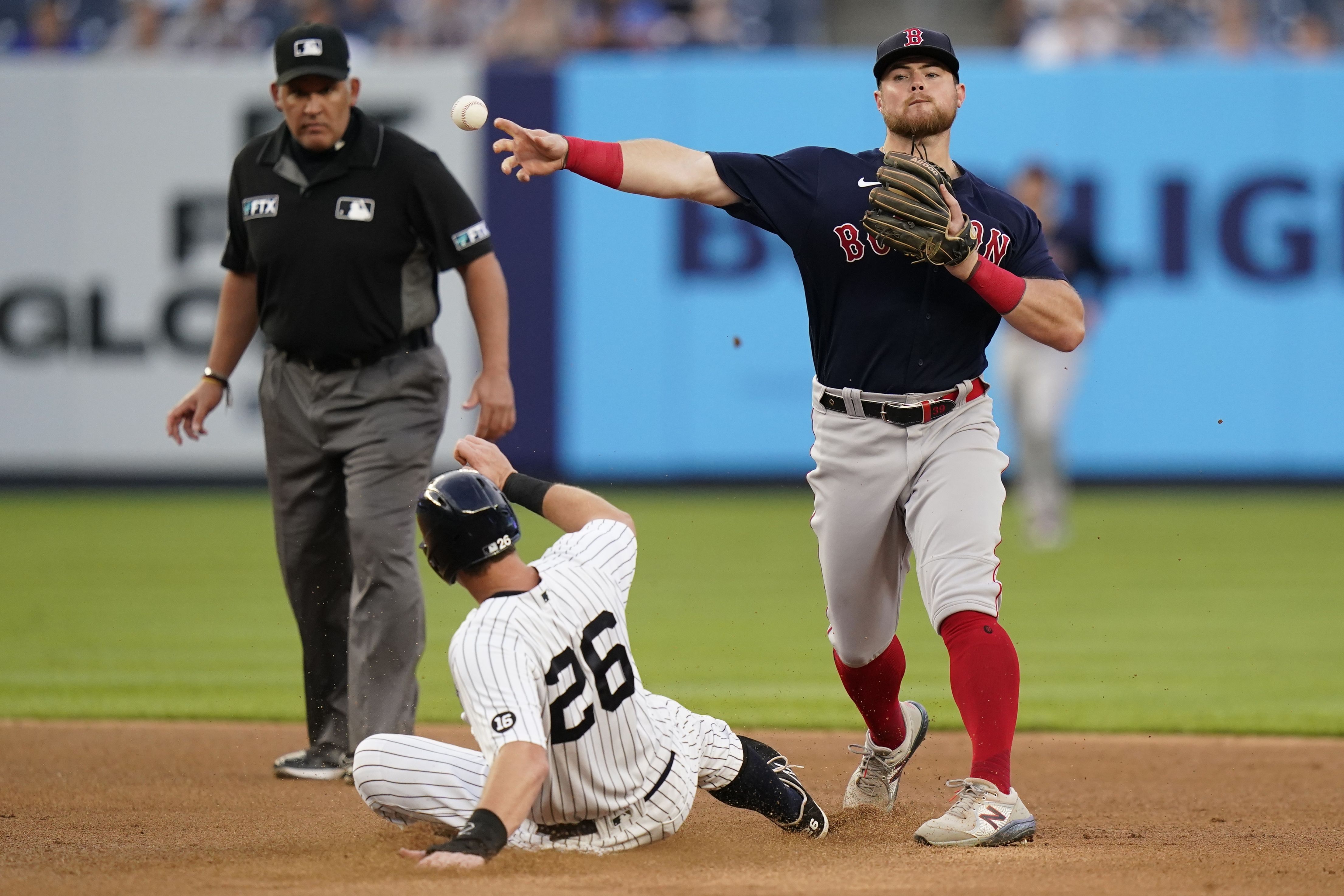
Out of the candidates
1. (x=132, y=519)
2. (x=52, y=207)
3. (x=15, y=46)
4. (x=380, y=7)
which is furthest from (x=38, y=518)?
(x=380, y=7)

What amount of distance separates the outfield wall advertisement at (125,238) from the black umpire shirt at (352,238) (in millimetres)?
9872

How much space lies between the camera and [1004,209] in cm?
489

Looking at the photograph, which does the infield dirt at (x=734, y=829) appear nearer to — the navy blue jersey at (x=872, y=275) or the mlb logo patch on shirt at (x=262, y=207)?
the navy blue jersey at (x=872, y=275)

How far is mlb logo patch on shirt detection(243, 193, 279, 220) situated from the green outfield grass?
237 cm

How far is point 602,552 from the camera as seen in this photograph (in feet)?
13.9

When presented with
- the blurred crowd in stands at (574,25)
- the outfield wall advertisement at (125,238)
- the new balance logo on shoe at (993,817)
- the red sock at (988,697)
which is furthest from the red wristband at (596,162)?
the blurred crowd in stands at (574,25)

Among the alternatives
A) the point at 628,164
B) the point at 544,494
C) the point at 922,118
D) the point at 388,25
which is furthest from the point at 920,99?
the point at 388,25

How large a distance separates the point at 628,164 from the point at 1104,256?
1178 cm

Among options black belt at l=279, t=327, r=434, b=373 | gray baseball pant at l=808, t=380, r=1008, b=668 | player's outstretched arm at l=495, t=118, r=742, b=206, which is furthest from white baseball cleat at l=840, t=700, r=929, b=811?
black belt at l=279, t=327, r=434, b=373

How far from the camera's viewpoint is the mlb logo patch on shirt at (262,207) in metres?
5.62

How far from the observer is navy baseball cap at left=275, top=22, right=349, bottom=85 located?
5.45 meters

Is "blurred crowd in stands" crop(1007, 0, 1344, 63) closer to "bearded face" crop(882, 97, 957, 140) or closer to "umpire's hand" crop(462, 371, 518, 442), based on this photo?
"umpire's hand" crop(462, 371, 518, 442)

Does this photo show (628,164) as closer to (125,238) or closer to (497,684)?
(497,684)

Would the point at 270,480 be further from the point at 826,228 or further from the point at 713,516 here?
the point at 713,516
